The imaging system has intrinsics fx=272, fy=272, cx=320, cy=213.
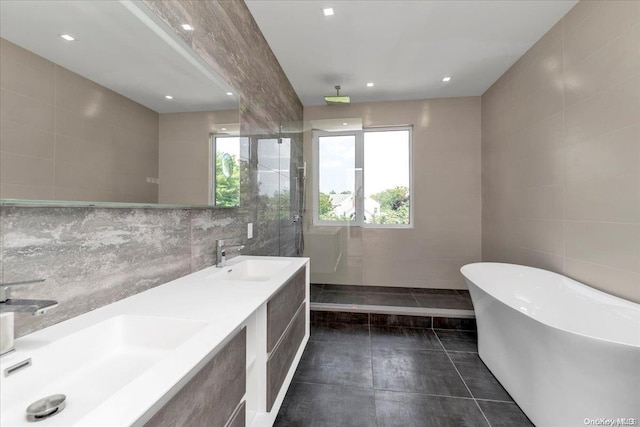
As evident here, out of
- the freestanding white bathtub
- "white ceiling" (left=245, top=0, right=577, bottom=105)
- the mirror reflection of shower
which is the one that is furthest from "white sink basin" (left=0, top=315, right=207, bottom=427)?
the mirror reflection of shower

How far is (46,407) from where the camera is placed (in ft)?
1.94

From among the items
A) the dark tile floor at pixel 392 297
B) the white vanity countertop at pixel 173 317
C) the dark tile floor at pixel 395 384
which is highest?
the white vanity countertop at pixel 173 317

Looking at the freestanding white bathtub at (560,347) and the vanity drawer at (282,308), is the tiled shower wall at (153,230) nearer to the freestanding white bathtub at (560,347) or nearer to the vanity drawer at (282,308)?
the vanity drawer at (282,308)

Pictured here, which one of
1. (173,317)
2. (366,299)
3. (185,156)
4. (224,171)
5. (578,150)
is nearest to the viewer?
(173,317)

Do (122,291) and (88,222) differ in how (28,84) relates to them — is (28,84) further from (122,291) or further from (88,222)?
(122,291)

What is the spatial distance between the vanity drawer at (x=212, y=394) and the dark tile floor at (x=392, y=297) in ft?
7.27

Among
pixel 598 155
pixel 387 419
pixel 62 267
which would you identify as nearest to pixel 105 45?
pixel 62 267

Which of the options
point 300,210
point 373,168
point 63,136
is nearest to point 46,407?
point 63,136

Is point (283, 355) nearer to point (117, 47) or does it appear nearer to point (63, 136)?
point (63, 136)

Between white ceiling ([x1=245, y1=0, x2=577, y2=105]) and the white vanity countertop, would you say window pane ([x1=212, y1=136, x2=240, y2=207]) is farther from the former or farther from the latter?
white ceiling ([x1=245, y1=0, x2=577, y2=105])

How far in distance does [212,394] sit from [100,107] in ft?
3.27

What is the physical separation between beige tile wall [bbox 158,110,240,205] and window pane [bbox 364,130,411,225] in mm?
2662

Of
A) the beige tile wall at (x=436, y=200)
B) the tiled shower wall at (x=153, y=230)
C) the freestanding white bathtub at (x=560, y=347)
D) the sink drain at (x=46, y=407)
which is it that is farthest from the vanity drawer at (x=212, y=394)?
the beige tile wall at (x=436, y=200)

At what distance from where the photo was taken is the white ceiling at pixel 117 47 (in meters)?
0.75
